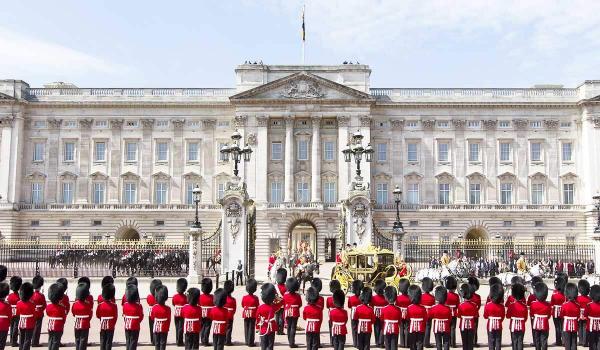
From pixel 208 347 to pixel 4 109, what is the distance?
155 ft

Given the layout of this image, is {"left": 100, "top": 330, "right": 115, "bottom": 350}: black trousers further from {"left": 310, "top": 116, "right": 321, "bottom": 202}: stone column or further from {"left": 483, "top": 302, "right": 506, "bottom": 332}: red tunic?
{"left": 310, "top": 116, "right": 321, "bottom": 202}: stone column

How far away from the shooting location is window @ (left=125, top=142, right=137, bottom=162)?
5466cm

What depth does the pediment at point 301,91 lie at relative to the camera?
52.5m

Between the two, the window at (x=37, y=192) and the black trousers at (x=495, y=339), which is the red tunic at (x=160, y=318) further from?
the window at (x=37, y=192)

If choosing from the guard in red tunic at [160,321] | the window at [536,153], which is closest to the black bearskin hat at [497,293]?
the guard in red tunic at [160,321]

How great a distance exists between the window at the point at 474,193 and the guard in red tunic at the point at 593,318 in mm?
41705

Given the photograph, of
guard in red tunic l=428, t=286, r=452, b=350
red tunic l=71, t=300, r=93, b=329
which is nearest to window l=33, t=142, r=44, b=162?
red tunic l=71, t=300, r=93, b=329

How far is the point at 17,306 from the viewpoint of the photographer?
1290 cm

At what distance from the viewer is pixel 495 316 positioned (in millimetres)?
12672

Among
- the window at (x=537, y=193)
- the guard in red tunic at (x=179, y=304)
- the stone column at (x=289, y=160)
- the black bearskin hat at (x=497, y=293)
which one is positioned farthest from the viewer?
the window at (x=537, y=193)

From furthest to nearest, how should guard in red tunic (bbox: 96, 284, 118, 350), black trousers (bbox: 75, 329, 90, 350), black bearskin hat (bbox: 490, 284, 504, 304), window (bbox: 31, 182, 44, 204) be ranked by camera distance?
1. window (bbox: 31, 182, 44, 204)
2. black bearskin hat (bbox: 490, 284, 504, 304)
3. guard in red tunic (bbox: 96, 284, 118, 350)
4. black trousers (bbox: 75, 329, 90, 350)

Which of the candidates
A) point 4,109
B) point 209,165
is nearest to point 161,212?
point 209,165

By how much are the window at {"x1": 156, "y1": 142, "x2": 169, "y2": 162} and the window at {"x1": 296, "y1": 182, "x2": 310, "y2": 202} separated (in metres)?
12.3

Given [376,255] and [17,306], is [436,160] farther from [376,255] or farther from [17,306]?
[17,306]
